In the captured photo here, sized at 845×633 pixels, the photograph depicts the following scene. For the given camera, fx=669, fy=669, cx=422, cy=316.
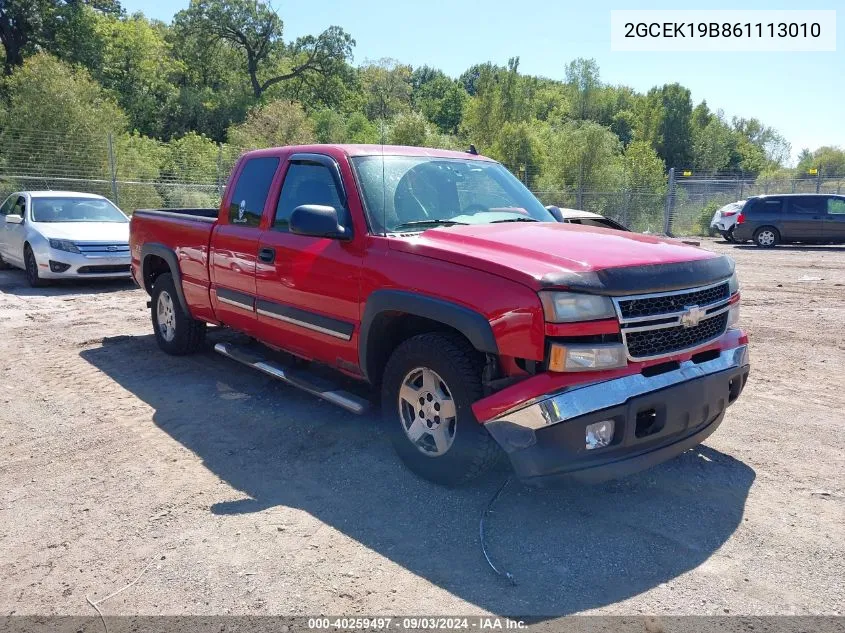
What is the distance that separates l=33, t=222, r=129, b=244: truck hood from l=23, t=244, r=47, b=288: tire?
0.44 m

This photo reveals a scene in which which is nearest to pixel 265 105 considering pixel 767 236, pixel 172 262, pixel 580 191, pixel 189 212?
pixel 580 191

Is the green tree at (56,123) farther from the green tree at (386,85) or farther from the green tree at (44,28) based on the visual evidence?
the green tree at (386,85)

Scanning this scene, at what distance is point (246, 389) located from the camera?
5770 millimetres

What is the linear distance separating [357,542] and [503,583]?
0.78m

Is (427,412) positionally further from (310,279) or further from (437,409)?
(310,279)

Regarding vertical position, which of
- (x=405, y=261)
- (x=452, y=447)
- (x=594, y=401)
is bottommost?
(x=452, y=447)

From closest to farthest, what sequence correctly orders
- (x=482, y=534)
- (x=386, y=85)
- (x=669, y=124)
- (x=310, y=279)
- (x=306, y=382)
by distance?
(x=482, y=534) < (x=310, y=279) < (x=306, y=382) < (x=386, y=85) < (x=669, y=124)

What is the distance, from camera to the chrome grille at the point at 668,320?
3293mm

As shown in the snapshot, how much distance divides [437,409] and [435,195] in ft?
5.09

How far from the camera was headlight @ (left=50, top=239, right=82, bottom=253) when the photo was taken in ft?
35.1

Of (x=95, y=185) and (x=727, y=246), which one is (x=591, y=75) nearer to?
(x=727, y=246)

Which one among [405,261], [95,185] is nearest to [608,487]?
[405,261]

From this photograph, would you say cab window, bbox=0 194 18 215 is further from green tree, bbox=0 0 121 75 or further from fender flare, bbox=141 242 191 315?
green tree, bbox=0 0 121 75

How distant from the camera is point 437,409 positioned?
3.79m
